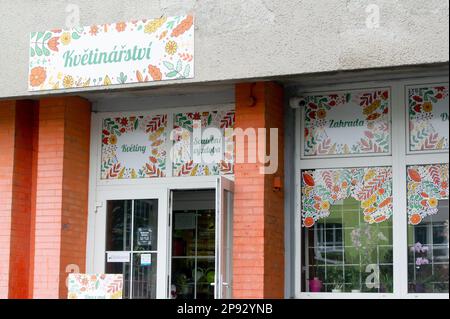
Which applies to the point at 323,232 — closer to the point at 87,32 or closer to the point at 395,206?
the point at 395,206

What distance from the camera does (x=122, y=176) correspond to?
11.9 m

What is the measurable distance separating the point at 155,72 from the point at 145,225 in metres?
2.10

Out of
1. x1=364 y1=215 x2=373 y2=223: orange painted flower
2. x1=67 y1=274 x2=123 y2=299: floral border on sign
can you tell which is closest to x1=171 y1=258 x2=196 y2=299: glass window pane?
x1=67 y1=274 x2=123 y2=299: floral border on sign

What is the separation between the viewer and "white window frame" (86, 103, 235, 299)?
1145cm

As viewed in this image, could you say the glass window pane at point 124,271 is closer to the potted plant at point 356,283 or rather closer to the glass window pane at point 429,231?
the potted plant at point 356,283

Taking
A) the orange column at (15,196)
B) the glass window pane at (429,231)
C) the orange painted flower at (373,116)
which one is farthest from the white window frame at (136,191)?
the glass window pane at (429,231)

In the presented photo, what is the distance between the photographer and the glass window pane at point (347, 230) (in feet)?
34.4

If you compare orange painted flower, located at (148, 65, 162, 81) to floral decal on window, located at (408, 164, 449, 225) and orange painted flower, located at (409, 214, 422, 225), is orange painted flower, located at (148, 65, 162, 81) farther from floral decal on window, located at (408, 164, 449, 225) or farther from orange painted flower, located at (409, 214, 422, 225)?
orange painted flower, located at (409, 214, 422, 225)

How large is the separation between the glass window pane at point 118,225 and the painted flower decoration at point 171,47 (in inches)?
88.1

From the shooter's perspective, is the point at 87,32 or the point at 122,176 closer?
the point at 87,32

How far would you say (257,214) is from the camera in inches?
411

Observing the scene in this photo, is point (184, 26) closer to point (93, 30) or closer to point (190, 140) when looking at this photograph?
point (93, 30)

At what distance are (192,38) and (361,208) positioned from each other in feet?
8.83
